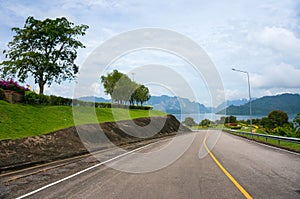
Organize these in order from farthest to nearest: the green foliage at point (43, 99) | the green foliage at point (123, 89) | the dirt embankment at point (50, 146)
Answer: the green foliage at point (123, 89) → the green foliage at point (43, 99) → the dirt embankment at point (50, 146)

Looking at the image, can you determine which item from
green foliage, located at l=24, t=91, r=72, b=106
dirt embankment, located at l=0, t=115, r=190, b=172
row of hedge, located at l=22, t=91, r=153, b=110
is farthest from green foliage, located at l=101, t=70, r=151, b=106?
dirt embankment, located at l=0, t=115, r=190, b=172

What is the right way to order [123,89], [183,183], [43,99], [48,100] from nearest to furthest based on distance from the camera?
1. [183,183]
2. [43,99]
3. [48,100]
4. [123,89]

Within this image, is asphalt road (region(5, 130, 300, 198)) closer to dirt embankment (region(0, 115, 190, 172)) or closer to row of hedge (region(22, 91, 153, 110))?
dirt embankment (region(0, 115, 190, 172))

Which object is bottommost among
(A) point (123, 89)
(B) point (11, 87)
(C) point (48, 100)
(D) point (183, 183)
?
(D) point (183, 183)

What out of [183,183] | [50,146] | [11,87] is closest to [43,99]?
[11,87]

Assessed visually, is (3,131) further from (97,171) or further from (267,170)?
(267,170)

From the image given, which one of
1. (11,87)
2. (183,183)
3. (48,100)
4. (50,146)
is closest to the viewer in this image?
(183,183)

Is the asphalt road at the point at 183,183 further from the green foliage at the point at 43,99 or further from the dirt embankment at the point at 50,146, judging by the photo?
the green foliage at the point at 43,99

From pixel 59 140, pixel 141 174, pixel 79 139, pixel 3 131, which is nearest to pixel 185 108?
pixel 79 139

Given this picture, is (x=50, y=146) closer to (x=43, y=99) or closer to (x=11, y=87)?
(x=11, y=87)

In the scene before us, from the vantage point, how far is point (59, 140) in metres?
16.4

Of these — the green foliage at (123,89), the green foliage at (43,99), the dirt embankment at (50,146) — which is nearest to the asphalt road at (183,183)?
the dirt embankment at (50,146)

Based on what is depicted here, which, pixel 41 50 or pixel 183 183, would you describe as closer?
pixel 183 183

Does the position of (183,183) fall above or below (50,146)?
below
